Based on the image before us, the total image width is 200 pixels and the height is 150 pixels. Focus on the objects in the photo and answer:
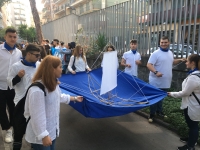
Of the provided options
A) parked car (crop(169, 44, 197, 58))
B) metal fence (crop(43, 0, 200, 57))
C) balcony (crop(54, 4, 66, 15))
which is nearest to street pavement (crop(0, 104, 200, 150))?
parked car (crop(169, 44, 197, 58))

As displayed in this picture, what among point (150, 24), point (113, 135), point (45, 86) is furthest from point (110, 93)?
point (150, 24)

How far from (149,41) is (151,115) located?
3343 mm

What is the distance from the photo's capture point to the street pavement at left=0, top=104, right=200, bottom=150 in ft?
10.4

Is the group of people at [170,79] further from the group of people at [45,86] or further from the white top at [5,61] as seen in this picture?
the white top at [5,61]

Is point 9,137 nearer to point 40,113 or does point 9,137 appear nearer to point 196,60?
point 40,113

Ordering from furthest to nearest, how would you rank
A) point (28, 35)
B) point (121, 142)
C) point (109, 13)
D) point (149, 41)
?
point (28, 35)
point (109, 13)
point (149, 41)
point (121, 142)

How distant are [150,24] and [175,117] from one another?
3855mm

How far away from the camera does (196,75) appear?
104 inches

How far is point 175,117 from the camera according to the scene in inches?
152

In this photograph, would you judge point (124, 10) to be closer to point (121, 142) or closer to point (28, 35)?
point (121, 142)

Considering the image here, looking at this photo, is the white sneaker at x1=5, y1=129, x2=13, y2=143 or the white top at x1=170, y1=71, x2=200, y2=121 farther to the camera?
the white sneaker at x1=5, y1=129, x2=13, y2=143

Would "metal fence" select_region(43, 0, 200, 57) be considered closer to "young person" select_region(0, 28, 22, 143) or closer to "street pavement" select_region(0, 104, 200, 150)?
"street pavement" select_region(0, 104, 200, 150)

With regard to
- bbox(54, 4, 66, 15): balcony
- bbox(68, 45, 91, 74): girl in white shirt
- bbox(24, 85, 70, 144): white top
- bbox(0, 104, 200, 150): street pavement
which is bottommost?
bbox(0, 104, 200, 150): street pavement

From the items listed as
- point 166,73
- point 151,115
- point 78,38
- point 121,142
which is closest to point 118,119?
point 151,115
